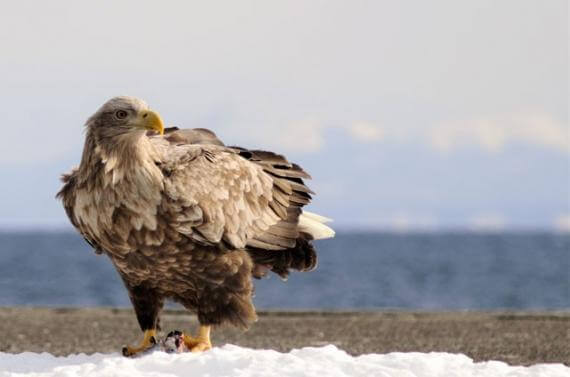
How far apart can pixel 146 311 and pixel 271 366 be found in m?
1.35

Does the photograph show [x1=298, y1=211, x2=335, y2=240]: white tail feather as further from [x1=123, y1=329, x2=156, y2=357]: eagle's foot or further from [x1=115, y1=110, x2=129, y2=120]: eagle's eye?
[x1=115, y1=110, x2=129, y2=120]: eagle's eye

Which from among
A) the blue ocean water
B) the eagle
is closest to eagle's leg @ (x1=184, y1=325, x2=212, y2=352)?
the eagle

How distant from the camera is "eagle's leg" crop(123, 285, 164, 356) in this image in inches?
338

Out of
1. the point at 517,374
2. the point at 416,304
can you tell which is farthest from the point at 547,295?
the point at 517,374

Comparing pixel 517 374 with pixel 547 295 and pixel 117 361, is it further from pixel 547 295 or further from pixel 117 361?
pixel 547 295

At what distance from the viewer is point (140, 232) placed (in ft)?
26.1

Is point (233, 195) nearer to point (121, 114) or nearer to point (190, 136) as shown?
point (190, 136)

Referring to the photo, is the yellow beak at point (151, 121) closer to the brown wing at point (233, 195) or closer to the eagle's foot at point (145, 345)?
the brown wing at point (233, 195)

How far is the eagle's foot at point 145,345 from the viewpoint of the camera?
861 centimetres

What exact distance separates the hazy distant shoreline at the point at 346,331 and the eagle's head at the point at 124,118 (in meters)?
2.95

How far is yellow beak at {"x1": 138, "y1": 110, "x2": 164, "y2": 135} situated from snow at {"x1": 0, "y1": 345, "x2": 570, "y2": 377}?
1.78 metres

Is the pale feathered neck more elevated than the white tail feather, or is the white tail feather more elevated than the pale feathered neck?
the pale feathered neck

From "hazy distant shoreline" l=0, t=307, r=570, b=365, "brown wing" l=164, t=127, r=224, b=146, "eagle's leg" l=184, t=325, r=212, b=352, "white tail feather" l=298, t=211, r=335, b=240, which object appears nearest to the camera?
"eagle's leg" l=184, t=325, r=212, b=352

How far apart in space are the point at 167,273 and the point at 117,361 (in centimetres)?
79
